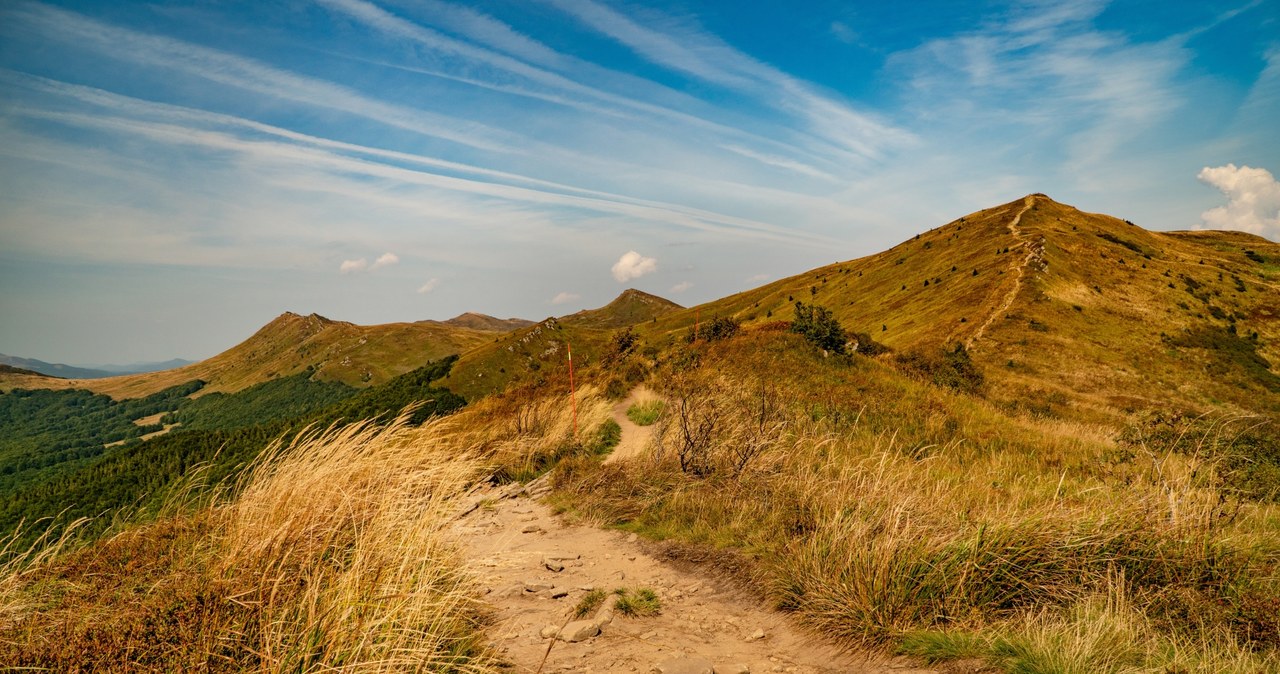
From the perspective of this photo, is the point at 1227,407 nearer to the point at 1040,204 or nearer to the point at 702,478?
the point at 702,478

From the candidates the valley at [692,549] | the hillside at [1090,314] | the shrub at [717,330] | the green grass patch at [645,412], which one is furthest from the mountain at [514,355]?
the valley at [692,549]

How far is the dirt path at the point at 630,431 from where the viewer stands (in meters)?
11.6

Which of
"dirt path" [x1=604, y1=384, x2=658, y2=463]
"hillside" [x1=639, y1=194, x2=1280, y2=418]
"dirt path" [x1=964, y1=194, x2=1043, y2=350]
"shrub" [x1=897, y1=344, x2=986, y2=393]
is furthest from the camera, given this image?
"dirt path" [x1=964, y1=194, x2=1043, y2=350]

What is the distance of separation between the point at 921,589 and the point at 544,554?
15.7 ft

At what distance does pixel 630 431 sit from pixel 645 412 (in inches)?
56.1

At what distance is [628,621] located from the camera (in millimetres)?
5309

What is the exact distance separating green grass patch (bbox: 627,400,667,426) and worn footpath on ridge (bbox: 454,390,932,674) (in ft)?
23.4

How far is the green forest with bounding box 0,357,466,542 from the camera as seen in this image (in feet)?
24.0

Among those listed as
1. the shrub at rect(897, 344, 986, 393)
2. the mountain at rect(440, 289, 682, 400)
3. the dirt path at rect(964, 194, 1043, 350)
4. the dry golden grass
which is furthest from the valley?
the mountain at rect(440, 289, 682, 400)

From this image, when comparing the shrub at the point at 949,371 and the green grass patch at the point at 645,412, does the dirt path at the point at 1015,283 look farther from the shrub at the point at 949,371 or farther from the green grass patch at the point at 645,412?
the green grass patch at the point at 645,412

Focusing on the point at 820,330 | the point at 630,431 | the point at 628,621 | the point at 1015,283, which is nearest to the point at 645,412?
the point at 630,431

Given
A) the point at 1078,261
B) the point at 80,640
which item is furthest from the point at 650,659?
the point at 1078,261

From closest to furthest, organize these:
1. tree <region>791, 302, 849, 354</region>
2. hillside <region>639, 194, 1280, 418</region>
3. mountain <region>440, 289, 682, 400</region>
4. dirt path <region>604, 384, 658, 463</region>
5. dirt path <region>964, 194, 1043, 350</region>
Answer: dirt path <region>604, 384, 658, 463</region> → tree <region>791, 302, 849, 354</region> → hillside <region>639, 194, 1280, 418</region> → dirt path <region>964, 194, 1043, 350</region> → mountain <region>440, 289, 682, 400</region>

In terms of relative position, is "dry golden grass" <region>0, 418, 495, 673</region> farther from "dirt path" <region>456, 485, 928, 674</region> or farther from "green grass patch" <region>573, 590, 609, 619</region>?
"green grass patch" <region>573, 590, 609, 619</region>
